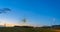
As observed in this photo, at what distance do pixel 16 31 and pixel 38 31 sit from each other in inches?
303

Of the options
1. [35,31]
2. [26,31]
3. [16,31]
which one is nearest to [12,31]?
[16,31]

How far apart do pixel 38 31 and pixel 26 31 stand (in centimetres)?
416

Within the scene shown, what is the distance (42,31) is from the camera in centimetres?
5256

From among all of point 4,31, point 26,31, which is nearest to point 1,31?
point 4,31

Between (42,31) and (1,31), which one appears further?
(42,31)

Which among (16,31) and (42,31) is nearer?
(16,31)

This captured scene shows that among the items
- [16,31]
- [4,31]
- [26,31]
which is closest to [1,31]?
[4,31]

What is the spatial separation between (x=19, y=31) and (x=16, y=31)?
0.98 metres

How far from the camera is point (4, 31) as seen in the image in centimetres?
4975

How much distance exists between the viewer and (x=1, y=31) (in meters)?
49.2

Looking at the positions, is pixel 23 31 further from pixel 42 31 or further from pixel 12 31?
pixel 42 31

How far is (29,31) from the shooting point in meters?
51.2

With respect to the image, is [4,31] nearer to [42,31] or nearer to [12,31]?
[12,31]

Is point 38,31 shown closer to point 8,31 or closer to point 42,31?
point 42,31
